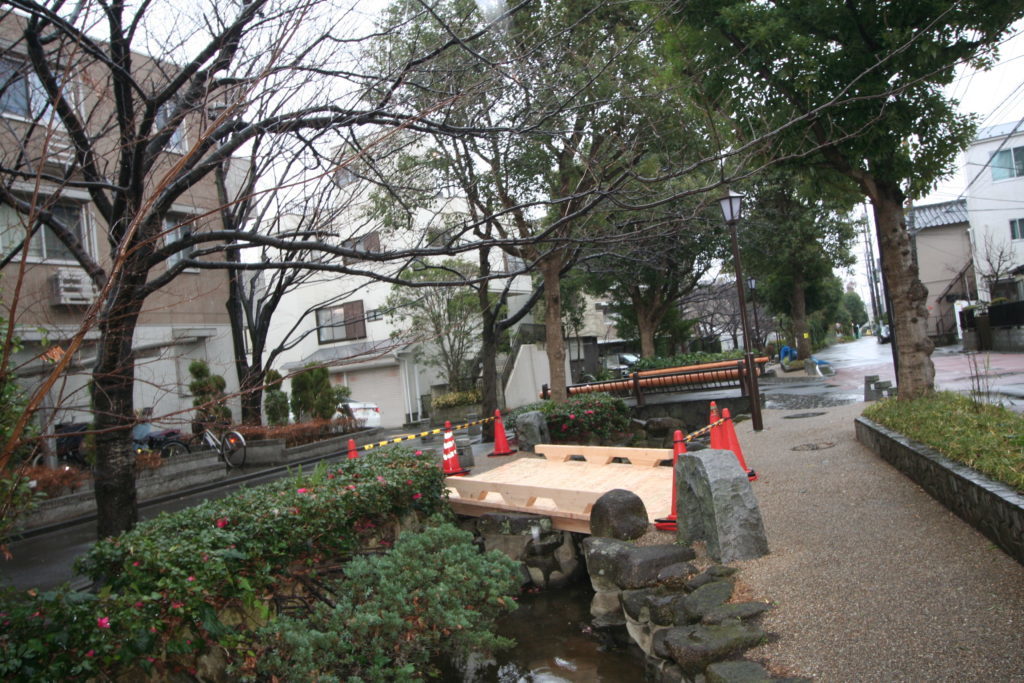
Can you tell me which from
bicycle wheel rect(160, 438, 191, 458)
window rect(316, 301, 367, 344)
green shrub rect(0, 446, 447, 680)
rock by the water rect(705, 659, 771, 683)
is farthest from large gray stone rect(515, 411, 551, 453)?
window rect(316, 301, 367, 344)

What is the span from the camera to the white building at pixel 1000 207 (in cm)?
3294

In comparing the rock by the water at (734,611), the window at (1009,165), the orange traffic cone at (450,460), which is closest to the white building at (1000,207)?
the window at (1009,165)

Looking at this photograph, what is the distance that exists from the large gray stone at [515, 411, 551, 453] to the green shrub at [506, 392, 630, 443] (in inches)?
26.7

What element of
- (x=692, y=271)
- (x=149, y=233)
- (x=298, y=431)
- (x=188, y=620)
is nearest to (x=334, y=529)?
(x=188, y=620)

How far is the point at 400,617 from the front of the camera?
17.8 feet

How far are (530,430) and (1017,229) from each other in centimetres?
3096

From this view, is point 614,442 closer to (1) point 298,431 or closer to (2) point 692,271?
(1) point 298,431

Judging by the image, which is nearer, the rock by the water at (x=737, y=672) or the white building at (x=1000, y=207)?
the rock by the water at (x=737, y=672)

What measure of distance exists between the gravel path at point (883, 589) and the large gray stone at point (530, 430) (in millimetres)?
6266

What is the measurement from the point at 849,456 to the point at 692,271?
20.0 metres

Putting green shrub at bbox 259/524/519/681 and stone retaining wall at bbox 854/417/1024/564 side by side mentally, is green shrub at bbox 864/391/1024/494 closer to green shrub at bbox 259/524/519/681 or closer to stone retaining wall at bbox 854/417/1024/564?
stone retaining wall at bbox 854/417/1024/564

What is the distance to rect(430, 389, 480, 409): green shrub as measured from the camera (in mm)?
25203

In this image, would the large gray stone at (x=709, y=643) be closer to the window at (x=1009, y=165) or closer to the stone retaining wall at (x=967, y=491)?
the stone retaining wall at (x=967, y=491)

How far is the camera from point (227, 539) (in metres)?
5.44
